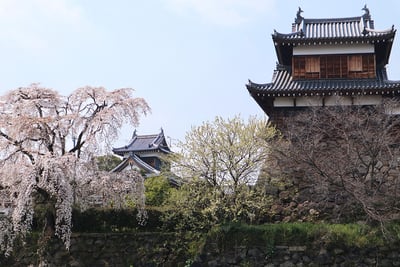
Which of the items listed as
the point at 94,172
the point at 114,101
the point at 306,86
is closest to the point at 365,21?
the point at 306,86

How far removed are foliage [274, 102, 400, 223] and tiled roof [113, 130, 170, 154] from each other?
21278 millimetres

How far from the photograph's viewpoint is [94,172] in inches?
537

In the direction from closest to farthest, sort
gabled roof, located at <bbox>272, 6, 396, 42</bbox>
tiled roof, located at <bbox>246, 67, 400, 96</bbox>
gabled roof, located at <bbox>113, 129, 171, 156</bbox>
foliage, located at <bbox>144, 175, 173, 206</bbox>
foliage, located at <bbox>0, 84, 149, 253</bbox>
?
foliage, located at <bbox>0, 84, 149, 253</bbox>, tiled roof, located at <bbox>246, 67, 400, 96</bbox>, gabled roof, located at <bbox>272, 6, 396, 42</bbox>, foliage, located at <bbox>144, 175, 173, 206</bbox>, gabled roof, located at <bbox>113, 129, 171, 156</bbox>

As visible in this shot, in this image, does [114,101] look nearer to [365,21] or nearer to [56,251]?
[56,251]

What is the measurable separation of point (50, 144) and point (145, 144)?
24.7 metres

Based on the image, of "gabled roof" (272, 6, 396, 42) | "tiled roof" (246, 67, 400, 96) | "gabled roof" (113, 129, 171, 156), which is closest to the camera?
"tiled roof" (246, 67, 400, 96)

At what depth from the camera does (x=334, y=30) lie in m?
20.4

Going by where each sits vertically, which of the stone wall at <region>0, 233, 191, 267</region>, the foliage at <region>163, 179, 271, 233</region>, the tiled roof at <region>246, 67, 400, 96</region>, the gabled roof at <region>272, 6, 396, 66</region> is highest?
the gabled roof at <region>272, 6, 396, 66</region>

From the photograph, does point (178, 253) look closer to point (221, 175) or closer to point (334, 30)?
point (221, 175)

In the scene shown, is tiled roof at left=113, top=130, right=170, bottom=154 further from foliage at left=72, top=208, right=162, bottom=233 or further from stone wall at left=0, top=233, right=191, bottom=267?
stone wall at left=0, top=233, right=191, bottom=267

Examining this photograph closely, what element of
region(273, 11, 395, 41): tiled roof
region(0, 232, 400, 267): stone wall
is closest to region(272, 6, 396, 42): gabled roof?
region(273, 11, 395, 41): tiled roof

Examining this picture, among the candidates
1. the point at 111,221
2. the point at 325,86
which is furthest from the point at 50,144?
the point at 325,86

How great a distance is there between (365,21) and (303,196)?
970cm

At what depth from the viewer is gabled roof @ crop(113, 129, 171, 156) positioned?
36969 millimetres
